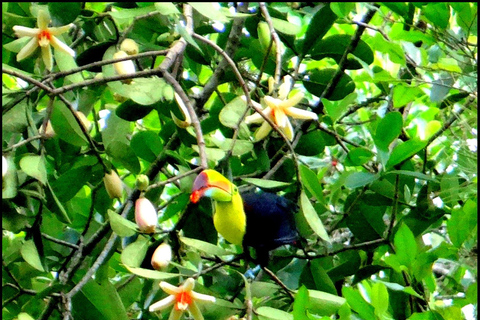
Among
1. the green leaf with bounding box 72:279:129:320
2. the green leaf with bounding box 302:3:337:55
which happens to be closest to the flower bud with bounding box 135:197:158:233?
the green leaf with bounding box 72:279:129:320

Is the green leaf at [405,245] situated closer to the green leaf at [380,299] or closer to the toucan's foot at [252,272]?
the green leaf at [380,299]

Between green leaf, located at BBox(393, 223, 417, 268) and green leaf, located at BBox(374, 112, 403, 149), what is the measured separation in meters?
0.09

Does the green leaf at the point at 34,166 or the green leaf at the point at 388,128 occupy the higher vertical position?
the green leaf at the point at 388,128

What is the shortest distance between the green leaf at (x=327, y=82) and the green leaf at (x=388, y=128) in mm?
185

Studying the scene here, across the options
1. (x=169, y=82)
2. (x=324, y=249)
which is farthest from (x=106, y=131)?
(x=324, y=249)

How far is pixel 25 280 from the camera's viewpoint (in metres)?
0.93

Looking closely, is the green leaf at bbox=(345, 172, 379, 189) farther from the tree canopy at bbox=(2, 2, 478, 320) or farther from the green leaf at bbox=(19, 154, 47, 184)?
the green leaf at bbox=(19, 154, 47, 184)

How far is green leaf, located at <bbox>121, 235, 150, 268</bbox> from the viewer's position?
72cm

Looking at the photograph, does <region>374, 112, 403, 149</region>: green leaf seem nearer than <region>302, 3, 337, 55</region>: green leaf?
Yes

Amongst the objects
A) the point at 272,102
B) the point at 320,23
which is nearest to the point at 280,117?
the point at 272,102

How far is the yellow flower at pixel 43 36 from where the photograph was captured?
0.70 m

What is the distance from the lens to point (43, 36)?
2.32ft

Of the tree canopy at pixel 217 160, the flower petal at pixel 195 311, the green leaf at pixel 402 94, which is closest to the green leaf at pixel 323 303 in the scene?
the tree canopy at pixel 217 160

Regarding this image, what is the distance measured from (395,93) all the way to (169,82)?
1.21ft
